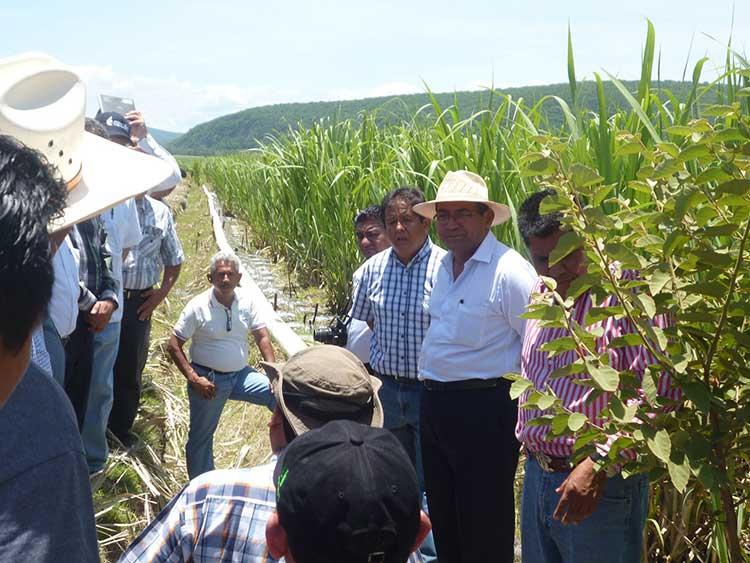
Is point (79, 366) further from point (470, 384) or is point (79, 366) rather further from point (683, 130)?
point (683, 130)

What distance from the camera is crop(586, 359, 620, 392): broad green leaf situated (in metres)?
1.47

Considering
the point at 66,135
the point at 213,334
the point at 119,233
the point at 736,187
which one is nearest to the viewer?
the point at 736,187

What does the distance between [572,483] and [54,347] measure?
1951 millimetres

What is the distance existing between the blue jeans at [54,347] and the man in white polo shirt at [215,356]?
1.20 meters

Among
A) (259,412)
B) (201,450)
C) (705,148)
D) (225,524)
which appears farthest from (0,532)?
(259,412)

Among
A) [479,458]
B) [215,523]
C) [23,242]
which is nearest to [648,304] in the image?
[215,523]

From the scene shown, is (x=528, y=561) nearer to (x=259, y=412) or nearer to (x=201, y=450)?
(x=201, y=450)

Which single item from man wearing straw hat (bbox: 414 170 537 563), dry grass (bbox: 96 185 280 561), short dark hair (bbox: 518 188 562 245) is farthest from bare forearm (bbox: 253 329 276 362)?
short dark hair (bbox: 518 188 562 245)

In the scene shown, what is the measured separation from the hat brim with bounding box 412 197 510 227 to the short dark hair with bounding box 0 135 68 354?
7.37 ft

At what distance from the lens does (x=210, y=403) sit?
444 cm

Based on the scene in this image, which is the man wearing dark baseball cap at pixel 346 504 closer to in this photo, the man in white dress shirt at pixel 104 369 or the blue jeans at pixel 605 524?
the blue jeans at pixel 605 524

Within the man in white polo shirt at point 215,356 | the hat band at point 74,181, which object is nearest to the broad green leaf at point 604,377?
the hat band at point 74,181

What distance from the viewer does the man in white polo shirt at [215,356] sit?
4410 millimetres

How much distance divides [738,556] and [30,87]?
1.70 m
